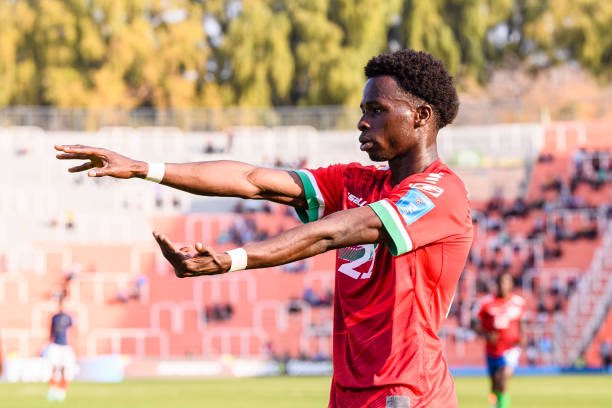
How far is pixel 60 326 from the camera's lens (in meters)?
26.8

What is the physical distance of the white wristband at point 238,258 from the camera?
A: 5199 millimetres

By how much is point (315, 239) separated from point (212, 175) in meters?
1.12

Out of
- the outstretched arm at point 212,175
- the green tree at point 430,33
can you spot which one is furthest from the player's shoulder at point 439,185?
the green tree at point 430,33

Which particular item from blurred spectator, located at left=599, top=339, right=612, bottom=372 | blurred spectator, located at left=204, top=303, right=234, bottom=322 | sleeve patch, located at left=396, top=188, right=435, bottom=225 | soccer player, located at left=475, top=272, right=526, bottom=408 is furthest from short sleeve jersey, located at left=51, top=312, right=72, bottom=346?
sleeve patch, located at left=396, top=188, right=435, bottom=225

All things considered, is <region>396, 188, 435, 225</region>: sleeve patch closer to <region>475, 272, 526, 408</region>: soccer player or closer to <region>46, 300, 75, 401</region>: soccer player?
<region>475, 272, 526, 408</region>: soccer player

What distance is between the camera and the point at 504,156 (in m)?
47.8

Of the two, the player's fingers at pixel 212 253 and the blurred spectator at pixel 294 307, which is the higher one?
the player's fingers at pixel 212 253

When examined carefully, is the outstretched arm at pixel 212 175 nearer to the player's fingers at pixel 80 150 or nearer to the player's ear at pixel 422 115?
the player's fingers at pixel 80 150

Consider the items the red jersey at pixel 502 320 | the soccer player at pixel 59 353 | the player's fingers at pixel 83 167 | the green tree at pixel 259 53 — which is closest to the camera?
the player's fingers at pixel 83 167

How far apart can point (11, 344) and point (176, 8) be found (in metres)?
24.8

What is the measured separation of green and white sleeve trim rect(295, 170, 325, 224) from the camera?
664cm

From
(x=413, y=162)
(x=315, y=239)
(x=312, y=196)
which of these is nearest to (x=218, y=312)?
(x=312, y=196)

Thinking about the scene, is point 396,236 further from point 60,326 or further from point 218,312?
point 218,312

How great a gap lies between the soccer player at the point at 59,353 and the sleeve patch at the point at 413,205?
21.0m
